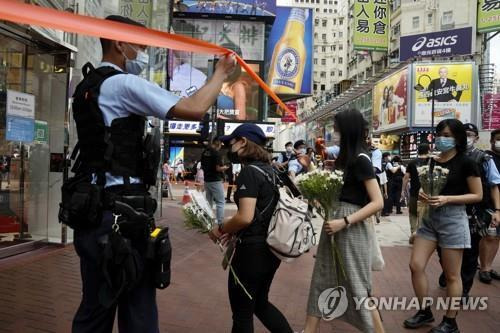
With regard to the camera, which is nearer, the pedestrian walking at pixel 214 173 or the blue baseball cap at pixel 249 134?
the blue baseball cap at pixel 249 134

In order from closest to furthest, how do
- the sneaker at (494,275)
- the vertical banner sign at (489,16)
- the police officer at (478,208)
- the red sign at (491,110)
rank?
the police officer at (478,208) → the sneaker at (494,275) → the vertical banner sign at (489,16) → the red sign at (491,110)

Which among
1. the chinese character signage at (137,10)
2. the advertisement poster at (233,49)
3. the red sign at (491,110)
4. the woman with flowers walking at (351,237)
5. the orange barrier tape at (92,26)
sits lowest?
the woman with flowers walking at (351,237)

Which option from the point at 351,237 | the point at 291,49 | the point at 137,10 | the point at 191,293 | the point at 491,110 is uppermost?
the point at 291,49

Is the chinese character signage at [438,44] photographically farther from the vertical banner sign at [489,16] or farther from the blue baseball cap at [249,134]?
the blue baseball cap at [249,134]

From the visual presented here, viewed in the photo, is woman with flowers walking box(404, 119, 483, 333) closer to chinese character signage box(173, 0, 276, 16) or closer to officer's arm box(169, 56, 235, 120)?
officer's arm box(169, 56, 235, 120)

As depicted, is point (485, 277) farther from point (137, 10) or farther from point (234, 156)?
point (137, 10)

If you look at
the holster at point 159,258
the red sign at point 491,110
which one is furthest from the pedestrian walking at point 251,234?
the red sign at point 491,110

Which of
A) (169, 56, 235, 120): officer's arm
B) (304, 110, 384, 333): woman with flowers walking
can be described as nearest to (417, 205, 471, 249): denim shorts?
(304, 110, 384, 333): woman with flowers walking

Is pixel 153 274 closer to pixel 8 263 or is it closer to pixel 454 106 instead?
pixel 8 263

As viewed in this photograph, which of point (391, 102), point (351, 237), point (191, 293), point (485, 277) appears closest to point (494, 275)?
point (485, 277)

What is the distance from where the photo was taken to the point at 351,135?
370 cm

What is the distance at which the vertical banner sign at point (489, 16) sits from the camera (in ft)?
103

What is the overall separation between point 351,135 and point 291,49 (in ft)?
167

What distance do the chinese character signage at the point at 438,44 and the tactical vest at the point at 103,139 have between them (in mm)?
37791
